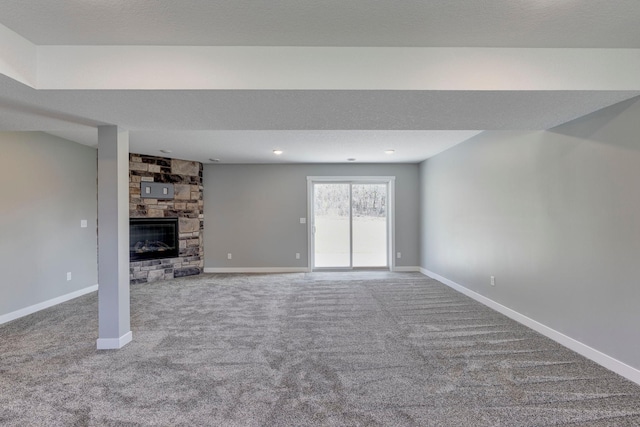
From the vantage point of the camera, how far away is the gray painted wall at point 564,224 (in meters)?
2.27

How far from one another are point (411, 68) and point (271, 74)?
3.09ft

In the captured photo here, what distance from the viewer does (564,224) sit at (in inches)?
111

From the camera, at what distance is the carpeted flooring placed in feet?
6.14

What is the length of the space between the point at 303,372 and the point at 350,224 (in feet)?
14.5

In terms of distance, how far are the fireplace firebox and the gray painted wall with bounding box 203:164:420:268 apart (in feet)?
2.21

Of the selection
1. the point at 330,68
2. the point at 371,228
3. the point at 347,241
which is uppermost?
the point at 330,68

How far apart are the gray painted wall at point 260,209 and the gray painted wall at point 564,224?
2521mm

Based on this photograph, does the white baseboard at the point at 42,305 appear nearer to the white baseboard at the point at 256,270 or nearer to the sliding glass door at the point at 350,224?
the white baseboard at the point at 256,270

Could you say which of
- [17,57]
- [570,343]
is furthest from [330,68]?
[570,343]

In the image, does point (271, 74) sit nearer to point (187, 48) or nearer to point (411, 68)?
point (187, 48)

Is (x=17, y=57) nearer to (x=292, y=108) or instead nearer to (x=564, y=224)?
(x=292, y=108)

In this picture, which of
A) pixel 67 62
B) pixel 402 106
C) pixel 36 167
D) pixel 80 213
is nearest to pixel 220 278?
pixel 80 213

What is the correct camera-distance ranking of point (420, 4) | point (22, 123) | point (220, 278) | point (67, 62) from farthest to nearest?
point (220, 278), point (22, 123), point (67, 62), point (420, 4)

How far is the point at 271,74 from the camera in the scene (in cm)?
202
